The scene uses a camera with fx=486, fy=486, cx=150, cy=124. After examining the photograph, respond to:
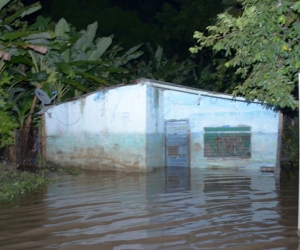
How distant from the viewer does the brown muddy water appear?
6.71 m

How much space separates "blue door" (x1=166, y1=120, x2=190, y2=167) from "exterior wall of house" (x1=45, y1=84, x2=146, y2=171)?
129 cm

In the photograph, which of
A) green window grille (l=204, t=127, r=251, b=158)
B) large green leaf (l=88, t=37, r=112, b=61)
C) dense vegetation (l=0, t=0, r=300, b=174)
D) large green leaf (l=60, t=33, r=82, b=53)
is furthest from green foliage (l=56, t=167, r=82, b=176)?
green window grille (l=204, t=127, r=251, b=158)

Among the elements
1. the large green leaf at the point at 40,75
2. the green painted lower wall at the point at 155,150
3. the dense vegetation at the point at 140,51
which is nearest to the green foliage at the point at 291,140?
the dense vegetation at the point at 140,51

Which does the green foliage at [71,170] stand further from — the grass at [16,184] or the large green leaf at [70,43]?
the large green leaf at [70,43]

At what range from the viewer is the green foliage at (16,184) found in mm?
10172

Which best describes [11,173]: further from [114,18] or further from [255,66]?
[114,18]

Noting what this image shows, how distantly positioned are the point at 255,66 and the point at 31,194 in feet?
19.9

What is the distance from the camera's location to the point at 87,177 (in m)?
13.4

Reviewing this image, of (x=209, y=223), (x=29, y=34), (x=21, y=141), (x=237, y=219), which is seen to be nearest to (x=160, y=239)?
(x=209, y=223)

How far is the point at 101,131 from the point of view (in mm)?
14836

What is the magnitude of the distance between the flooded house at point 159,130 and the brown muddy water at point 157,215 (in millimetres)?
1993

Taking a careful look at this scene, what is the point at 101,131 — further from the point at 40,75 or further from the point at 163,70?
the point at 163,70

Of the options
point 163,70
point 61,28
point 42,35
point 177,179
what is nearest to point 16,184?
point 177,179

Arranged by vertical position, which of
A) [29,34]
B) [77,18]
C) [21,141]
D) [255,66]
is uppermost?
[77,18]
